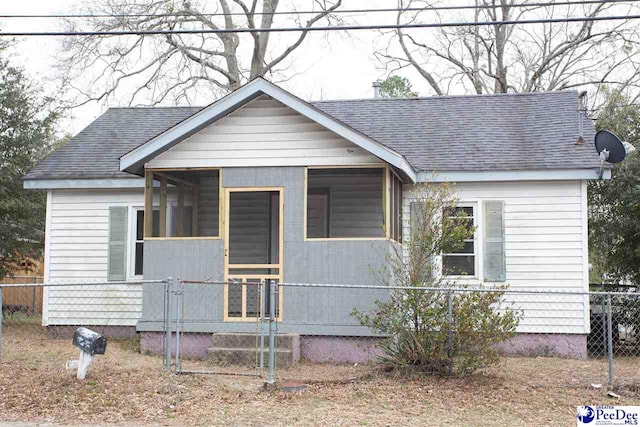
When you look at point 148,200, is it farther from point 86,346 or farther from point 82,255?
point 86,346

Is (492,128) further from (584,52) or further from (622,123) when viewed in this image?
(584,52)

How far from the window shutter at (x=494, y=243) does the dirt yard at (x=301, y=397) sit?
303 centimetres

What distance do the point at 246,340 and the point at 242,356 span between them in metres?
0.44

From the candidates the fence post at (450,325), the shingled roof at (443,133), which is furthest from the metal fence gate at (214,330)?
the shingled roof at (443,133)

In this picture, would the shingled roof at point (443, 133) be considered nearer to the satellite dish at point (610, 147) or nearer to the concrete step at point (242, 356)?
the satellite dish at point (610, 147)

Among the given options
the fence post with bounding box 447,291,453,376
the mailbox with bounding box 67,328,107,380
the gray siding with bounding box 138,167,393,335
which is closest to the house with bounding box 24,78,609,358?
the gray siding with bounding box 138,167,393,335

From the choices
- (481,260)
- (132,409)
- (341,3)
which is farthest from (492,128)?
(341,3)

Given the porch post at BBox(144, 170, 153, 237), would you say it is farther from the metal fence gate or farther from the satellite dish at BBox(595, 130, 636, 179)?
the satellite dish at BBox(595, 130, 636, 179)

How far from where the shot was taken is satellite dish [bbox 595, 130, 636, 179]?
43.2ft

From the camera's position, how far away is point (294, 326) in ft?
41.1

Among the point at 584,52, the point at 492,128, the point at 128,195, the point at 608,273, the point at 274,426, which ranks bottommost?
the point at 274,426

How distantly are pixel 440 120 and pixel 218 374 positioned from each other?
823 cm

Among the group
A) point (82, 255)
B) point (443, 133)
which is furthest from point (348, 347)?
point (82, 255)

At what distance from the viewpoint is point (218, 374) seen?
1062 centimetres
